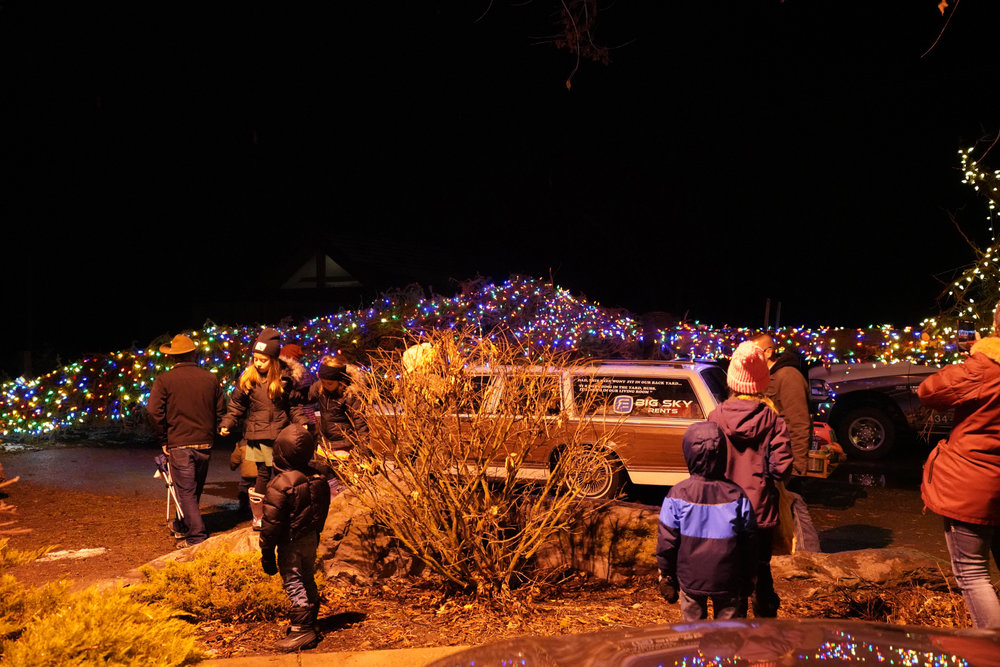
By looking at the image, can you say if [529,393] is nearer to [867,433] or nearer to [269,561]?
[269,561]

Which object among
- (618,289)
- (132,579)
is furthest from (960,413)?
(618,289)

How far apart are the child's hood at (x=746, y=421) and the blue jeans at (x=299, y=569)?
95.7 inches

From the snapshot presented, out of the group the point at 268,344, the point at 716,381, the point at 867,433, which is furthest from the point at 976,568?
the point at 867,433

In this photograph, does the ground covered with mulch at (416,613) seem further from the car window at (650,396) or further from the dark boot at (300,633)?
the car window at (650,396)

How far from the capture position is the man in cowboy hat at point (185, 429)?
700 cm

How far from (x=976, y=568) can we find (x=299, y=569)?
11.6 feet

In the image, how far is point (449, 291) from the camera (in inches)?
1021

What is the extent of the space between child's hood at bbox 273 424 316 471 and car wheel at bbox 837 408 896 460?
10.7 meters

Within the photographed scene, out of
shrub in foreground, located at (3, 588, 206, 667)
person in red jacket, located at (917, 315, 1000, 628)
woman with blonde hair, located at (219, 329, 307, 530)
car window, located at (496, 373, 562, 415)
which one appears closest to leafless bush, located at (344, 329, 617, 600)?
car window, located at (496, 373, 562, 415)

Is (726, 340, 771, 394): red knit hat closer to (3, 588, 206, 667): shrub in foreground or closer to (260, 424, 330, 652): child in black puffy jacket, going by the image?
(260, 424, 330, 652): child in black puffy jacket

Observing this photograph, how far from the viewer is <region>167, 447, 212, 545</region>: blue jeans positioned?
6918 mm

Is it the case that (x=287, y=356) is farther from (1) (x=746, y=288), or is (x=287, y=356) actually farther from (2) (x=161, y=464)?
(1) (x=746, y=288)

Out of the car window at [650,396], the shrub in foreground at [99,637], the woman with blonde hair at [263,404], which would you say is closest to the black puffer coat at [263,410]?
the woman with blonde hair at [263,404]

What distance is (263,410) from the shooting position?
706 centimetres
